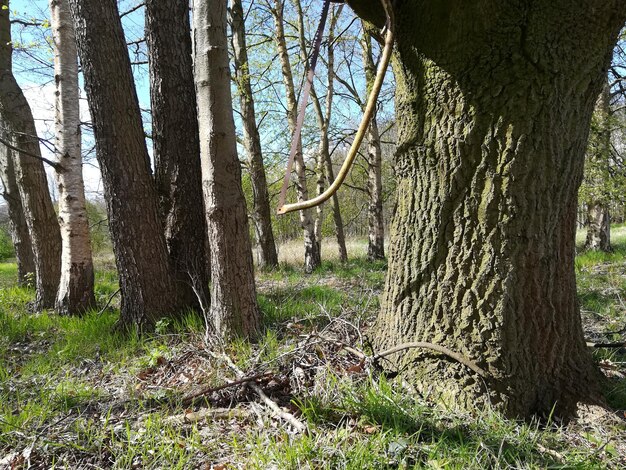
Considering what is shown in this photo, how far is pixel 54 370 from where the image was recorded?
295 centimetres

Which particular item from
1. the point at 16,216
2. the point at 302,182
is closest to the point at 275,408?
the point at 16,216

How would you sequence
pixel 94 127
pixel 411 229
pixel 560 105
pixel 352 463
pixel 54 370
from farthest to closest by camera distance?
1. pixel 94 127
2. pixel 54 370
3. pixel 411 229
4. pixel 560 105
5. pixel 352 463

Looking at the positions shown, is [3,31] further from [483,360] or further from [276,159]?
[483,360]

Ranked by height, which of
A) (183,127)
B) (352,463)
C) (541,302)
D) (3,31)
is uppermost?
(3,31)

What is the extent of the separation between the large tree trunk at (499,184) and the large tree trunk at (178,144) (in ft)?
7.38

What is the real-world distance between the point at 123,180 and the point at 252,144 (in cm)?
545

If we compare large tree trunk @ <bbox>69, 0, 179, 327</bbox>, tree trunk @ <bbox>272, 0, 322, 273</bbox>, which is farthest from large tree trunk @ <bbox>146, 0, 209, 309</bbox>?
tree trunk @ <bbox>272, 0, 322, 273</bbox>

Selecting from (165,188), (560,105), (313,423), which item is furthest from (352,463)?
(165,188)

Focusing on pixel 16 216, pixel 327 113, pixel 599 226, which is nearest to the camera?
pixel 16 216

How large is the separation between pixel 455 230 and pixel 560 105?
2.48 feet

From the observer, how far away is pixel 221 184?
280cm

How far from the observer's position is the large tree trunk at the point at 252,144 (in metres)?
7.95

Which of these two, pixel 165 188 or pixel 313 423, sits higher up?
pixel 165 188

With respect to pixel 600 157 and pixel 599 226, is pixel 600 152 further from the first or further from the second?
pixel 599 226
